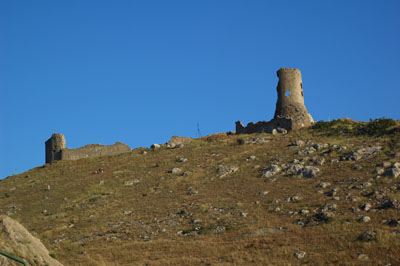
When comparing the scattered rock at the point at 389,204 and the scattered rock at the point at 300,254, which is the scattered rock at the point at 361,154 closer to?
the scattered rock at the point at 389,204

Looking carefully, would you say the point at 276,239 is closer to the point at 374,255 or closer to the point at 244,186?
the point at 374,255

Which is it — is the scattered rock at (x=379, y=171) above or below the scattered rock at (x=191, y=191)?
below

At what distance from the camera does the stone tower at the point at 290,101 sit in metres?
48.6

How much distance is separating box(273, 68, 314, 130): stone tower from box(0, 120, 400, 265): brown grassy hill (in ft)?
10.5

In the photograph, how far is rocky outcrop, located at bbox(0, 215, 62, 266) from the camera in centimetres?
1228

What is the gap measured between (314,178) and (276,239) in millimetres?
10293

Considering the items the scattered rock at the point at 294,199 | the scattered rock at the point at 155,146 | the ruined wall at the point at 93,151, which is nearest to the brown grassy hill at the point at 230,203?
the scattered rock at the point at 294,199

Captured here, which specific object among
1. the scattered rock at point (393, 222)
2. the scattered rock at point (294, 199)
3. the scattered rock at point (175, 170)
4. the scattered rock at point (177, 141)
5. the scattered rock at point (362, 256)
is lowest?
the scattered rock at point (362, 256)

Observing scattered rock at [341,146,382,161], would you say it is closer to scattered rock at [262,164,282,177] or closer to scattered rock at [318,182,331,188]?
scattered rock at [262,164,282,177]

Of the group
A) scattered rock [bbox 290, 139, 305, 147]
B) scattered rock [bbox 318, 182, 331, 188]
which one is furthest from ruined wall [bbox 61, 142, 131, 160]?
scattered rock [bbox 318, 182, 331, 188]

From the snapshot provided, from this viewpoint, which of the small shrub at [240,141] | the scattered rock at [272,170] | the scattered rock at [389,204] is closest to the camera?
the scattered rock at [389,204]

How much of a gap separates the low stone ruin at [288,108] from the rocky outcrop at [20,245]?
36.4m

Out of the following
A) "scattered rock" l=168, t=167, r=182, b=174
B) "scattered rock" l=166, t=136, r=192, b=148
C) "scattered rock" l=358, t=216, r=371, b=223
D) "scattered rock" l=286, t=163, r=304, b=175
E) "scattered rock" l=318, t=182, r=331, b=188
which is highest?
"scattered rock" l=166, t=136, r=192, b=148

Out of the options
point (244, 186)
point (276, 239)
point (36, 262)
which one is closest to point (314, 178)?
point (244, 186)
